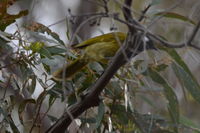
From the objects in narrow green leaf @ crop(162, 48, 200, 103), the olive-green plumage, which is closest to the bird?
the olive-green plumage

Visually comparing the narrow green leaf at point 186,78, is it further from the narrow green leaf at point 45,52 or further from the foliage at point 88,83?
the narrow green leaf at point 45,52

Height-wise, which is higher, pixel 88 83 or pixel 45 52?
pixel 45 52

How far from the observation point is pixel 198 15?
1.48 meters

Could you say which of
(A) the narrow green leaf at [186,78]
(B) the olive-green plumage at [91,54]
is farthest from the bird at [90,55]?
(A) the narrow green leaf at [186,78]

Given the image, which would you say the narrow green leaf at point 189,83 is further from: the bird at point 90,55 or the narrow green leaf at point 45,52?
the narrow green leaf at point 45,52

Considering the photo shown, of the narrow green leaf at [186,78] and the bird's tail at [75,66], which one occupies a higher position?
the bird's tail at [75,66]

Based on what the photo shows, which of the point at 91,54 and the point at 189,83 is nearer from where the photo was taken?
the point at 91,54

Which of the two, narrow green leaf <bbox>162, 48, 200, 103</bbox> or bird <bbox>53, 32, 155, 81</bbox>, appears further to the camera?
narrow green leaf <bbox>162, 48, 200, 103</bbox>

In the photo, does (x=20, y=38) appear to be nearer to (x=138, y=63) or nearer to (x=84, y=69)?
(x=84, y=69)

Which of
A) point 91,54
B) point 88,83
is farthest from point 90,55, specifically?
point 88,83

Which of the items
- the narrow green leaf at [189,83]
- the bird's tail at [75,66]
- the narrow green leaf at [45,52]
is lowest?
the narrow green leaf at [189,83]

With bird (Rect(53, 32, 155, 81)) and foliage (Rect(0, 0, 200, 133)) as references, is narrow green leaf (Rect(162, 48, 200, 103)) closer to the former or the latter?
foliage (Rect(0, 0, 200, 133))

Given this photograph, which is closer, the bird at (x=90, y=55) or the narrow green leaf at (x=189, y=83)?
the bird at (x=90, y=55)

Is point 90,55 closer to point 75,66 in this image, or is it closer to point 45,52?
point 75,66
